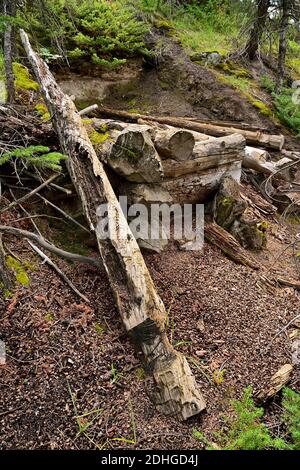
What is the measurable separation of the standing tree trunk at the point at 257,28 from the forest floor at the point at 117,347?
22.1 feet

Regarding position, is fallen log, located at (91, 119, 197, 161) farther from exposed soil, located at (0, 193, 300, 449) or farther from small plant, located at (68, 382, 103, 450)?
small plant, located at (68, 382, 103, 450)

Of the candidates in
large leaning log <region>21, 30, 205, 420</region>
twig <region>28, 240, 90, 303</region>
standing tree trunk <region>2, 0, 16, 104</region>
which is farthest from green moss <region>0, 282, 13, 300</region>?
standing tree trunk <region>2, 0, 16, 104</region>

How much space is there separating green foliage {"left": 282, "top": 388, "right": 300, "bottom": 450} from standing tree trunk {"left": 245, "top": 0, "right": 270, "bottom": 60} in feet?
28.8

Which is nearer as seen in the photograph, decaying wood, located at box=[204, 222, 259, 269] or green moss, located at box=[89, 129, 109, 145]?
green moss, located at box=[89, 129, 109, 145]

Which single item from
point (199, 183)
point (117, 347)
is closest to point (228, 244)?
point (199, 183)

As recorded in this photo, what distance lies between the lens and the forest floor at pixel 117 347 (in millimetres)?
2689

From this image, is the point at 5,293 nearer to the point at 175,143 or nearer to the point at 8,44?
the point at 175,143

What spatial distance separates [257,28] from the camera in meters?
9.21

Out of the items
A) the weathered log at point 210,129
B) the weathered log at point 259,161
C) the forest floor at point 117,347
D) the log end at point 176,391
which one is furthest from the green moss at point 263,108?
the log end at point 176,391

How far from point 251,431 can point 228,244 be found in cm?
271

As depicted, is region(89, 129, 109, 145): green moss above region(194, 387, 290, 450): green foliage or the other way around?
above

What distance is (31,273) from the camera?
356 cm

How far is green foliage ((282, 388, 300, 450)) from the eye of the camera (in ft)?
8.42

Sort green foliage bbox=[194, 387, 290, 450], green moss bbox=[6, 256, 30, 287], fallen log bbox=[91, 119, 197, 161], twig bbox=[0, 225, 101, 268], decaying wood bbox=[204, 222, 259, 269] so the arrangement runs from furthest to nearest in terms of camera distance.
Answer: decaying wood bbox=[204, 222, 259, 269]
fallen log bbox=[91, 119, 197, 161]
twig bbox=[0, 225, 101, 268]
green moss bbox=[6, 256, 30, 287]
green foliage bbox=[194, 387, 290, 450]
